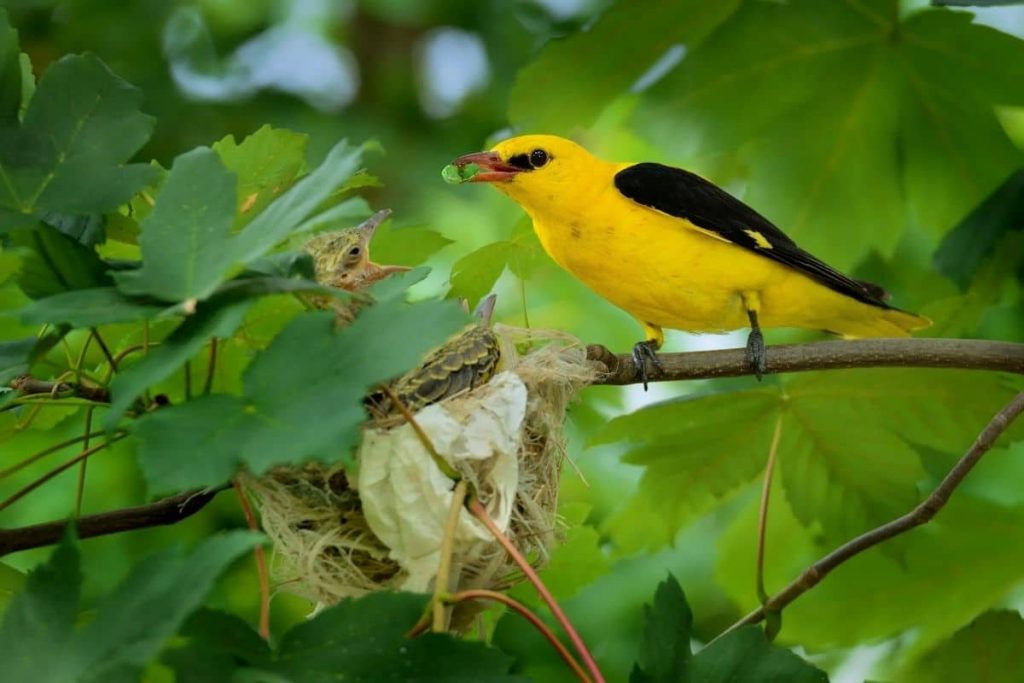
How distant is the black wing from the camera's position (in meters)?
2.99

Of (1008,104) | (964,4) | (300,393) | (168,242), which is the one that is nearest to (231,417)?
(300,393)

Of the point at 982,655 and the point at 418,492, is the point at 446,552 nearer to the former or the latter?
the point at 418,492

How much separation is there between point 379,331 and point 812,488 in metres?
1.70

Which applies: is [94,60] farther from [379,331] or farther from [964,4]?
[964,4]

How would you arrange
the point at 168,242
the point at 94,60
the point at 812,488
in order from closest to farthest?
the point at 168,242 < the point at 94,60 < the point at 812,488

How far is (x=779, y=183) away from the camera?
3.09m

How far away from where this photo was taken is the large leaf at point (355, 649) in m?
1.25

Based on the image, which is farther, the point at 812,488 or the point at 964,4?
the point at 812,488

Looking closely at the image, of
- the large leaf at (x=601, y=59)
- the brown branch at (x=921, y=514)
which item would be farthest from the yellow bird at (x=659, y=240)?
the brown branch at (x=921, y=514)

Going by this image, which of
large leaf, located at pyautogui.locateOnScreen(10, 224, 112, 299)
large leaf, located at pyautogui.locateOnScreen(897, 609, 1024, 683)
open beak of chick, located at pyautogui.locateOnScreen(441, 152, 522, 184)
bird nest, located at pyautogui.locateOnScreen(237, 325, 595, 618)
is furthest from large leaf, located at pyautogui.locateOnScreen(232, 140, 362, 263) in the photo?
large leaf, located at pyautogui.locateOnScreen(897, 609, 1024, 683)

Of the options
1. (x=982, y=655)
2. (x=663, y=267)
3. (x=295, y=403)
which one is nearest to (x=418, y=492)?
(x=295, y=403)

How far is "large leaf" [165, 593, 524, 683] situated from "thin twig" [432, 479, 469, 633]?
4cm

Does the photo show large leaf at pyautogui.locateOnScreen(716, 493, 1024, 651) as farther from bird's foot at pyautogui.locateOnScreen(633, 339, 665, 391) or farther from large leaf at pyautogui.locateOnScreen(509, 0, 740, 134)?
large leaf at pyautogui.locateOnScreen(509, 0, 740, 134)

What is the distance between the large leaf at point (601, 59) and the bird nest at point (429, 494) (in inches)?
33.5
